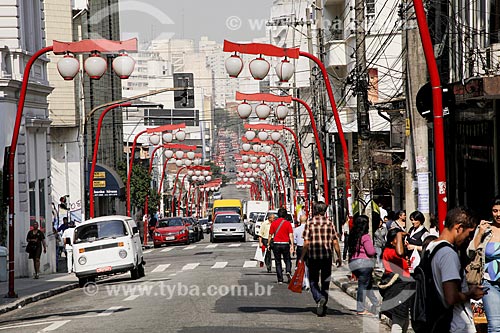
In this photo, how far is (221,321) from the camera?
1538 cm

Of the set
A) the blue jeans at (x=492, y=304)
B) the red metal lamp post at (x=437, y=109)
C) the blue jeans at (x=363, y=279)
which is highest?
the red metal lamp post at (x=437, y=109)

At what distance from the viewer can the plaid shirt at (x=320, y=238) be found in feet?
55.9

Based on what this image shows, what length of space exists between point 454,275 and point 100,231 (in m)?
20.3

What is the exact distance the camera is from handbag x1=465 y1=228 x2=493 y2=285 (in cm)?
1116

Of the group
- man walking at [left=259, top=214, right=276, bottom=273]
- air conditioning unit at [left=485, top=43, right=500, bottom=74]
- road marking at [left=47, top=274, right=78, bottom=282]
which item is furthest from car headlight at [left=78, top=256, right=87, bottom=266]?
air conditioning unit at [left=485, top=43, right=500, bottom=74]

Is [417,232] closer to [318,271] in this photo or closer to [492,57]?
[318,271]

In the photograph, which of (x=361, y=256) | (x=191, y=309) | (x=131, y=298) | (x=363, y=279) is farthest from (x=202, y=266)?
(x=361, y=256)

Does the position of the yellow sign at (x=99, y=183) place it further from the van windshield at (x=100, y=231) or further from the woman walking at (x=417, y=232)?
the woman walking at (x=417, y=232)

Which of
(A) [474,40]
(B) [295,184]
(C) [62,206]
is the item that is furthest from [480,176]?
(B) [295,184]

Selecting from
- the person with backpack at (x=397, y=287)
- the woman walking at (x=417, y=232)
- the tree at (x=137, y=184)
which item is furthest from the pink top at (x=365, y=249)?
the tree at (x=137, y=184)

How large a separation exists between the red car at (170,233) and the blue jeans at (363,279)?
123ft

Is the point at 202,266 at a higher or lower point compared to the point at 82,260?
lower

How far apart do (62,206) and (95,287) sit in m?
25.3

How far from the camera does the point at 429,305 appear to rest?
8.82m
